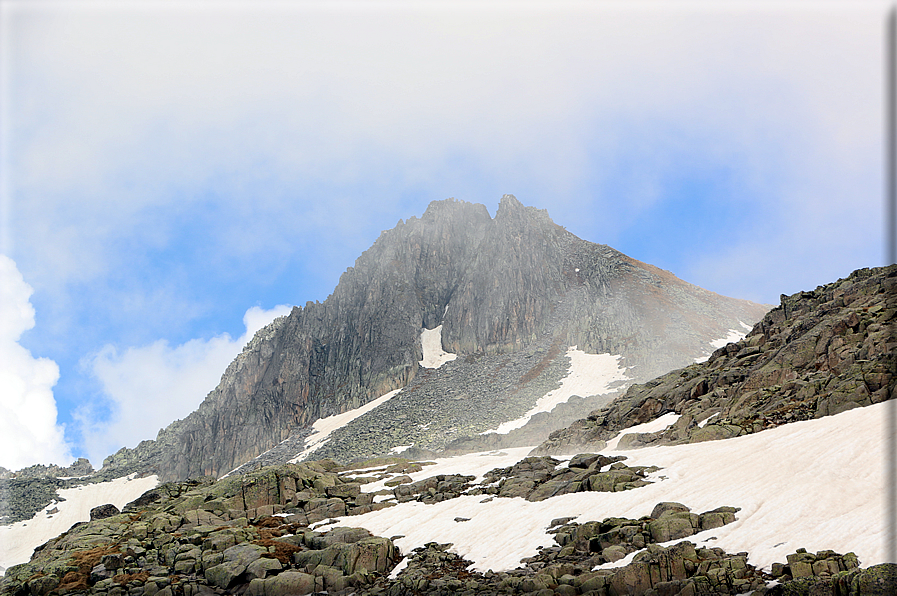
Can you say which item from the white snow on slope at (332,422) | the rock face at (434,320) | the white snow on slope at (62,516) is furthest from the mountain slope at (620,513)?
the rock face at (434,320)

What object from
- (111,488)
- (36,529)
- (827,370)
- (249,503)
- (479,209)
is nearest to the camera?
(827,370)

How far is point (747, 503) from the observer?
74.1 feet

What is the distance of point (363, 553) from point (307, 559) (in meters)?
3.26

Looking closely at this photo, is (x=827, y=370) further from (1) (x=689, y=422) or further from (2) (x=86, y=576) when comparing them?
(2) (x=86, y=576)

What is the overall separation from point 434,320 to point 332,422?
123ft

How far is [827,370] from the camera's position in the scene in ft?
121

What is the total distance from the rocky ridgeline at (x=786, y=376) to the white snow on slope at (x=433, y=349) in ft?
230

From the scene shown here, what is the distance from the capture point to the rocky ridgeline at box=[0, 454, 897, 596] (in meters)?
17.4

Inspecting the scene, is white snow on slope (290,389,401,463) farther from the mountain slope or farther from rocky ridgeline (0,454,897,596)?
rocky ridgeline (0,454,897,596)

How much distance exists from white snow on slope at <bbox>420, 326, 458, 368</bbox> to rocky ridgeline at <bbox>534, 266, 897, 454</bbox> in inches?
2763

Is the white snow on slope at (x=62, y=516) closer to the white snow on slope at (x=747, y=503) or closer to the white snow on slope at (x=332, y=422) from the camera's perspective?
the white snow on slope at (x=332, y=422)

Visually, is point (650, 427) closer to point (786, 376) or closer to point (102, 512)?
point (786, 376)

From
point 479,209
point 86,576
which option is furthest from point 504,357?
point 86,576

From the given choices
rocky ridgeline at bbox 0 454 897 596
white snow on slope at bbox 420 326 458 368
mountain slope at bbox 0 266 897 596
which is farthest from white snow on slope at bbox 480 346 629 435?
rocky ridgeline at bbox 0 454 897 596
